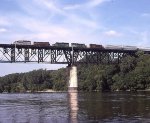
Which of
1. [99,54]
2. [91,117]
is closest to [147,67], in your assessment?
[99,54]

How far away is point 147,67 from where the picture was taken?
176125mm

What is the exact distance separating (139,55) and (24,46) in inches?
2137

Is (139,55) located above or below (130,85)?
above

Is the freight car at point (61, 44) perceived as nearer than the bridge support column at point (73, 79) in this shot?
No

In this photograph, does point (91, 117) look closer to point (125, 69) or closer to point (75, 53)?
point (75, 53)

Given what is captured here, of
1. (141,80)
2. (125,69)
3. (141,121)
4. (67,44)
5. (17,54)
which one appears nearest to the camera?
(141,121)

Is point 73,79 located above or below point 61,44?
below

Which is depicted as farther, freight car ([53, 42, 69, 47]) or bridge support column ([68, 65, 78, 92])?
freight car ([53, 42, 69, 47])

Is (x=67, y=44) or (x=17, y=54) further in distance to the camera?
(x=67, y=44)

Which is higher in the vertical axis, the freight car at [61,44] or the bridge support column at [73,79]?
the freight car at [61,44]

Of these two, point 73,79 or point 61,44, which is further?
point 61,44

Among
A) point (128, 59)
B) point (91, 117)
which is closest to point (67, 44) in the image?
point (128, 59)

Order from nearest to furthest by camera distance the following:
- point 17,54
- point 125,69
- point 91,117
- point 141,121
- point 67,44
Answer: point 141,121 < point 91,117 < point 17,54 < point 67,44 < point 125,69

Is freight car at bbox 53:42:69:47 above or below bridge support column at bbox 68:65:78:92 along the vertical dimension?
above
